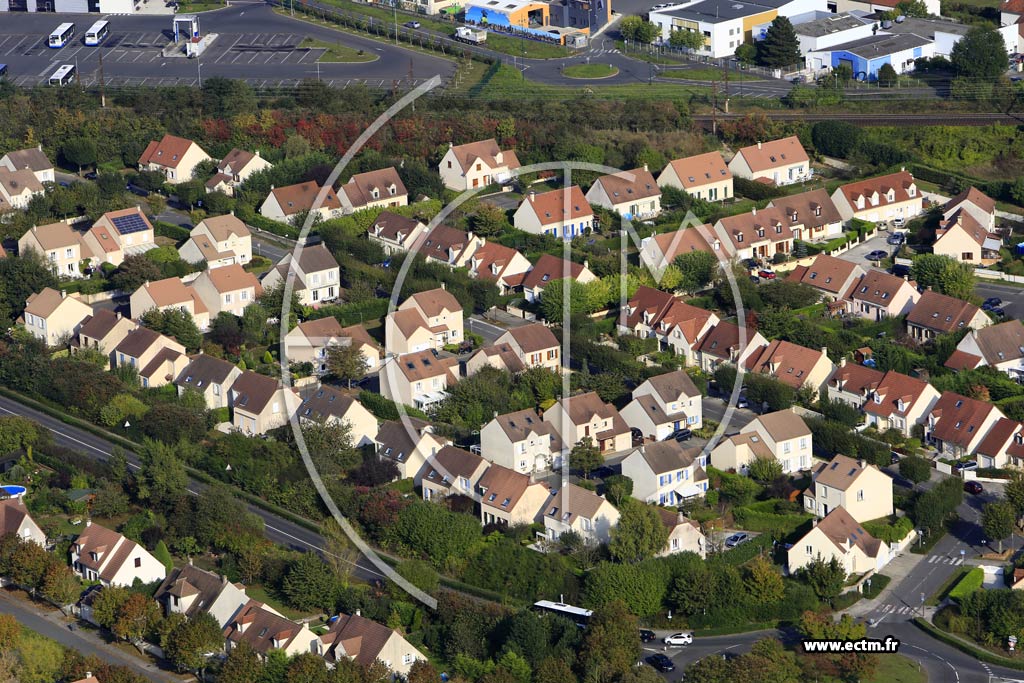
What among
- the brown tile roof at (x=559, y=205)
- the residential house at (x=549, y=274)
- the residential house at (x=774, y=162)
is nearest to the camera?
the residential house at (x=549, y=274)

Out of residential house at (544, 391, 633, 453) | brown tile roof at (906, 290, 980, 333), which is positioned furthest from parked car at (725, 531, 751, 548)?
brown tile roof at (906, 290, 980, 333)

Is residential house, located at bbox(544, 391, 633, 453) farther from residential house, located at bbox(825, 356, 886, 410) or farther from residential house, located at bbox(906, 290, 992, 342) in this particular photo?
residential house, located at bbox(906, 290, 992, 342)

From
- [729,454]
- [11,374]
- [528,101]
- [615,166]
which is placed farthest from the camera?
[528,101]

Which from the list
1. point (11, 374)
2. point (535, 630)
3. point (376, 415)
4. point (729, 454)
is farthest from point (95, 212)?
point (535, 630)

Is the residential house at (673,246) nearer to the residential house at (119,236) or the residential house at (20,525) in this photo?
the residential house at (119,236)

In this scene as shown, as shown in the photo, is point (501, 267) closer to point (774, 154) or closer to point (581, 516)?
point (774, 154)

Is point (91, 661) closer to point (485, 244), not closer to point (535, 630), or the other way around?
point (535, 630)

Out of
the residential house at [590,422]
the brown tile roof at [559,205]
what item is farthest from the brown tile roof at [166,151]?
the residential house at [590,422]
